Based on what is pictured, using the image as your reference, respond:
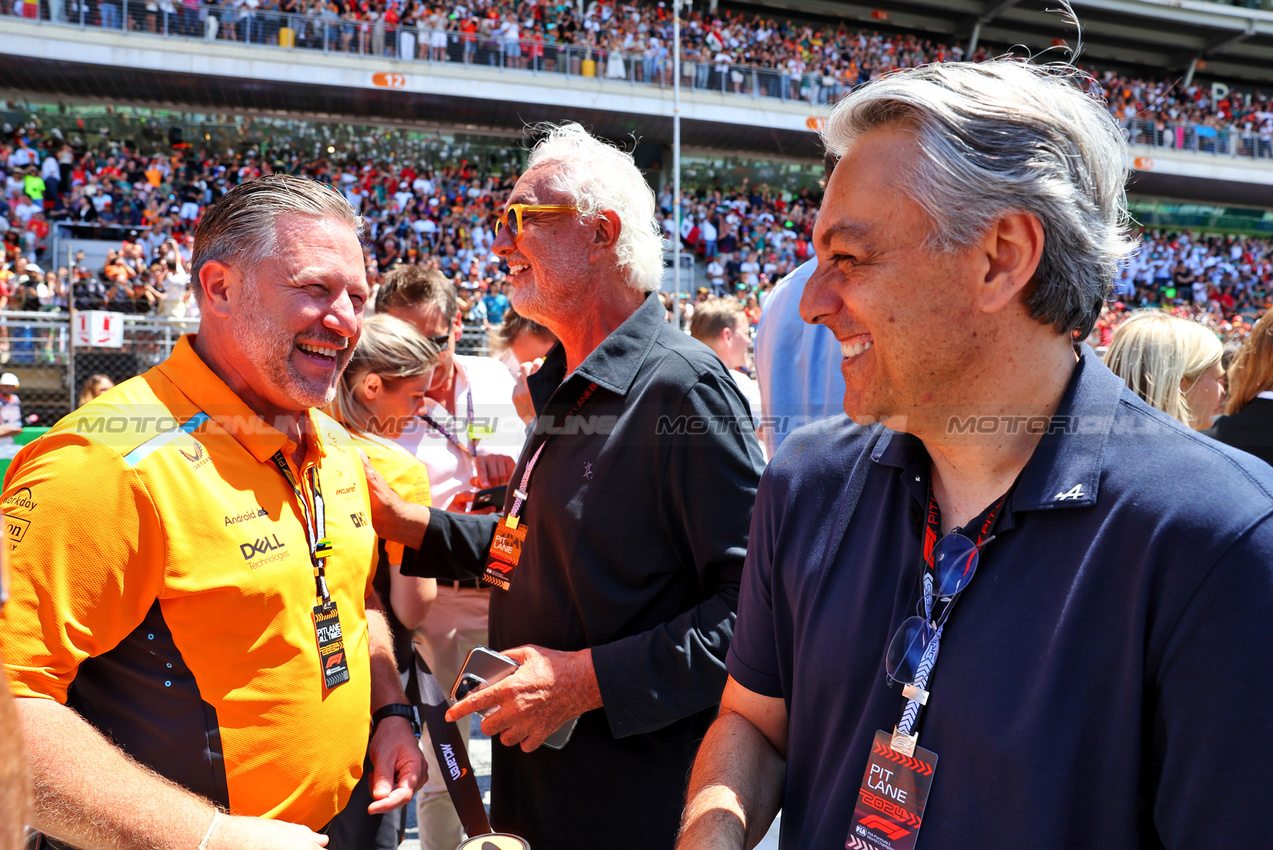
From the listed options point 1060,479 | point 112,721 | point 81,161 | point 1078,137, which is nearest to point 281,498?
point 112,721

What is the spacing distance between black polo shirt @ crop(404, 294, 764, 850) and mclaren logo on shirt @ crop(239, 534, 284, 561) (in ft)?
1.93

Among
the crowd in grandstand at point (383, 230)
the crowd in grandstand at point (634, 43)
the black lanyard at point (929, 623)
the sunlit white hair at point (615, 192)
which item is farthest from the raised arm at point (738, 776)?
the crowd in grandstand at point (634, 43)

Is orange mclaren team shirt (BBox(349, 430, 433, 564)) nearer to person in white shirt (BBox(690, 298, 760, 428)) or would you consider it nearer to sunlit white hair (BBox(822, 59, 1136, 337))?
sunlit white hair (BBox(822, 59, 1136, 337))

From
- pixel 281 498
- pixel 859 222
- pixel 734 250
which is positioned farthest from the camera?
pixel 734 250

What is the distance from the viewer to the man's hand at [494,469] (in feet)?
11.5

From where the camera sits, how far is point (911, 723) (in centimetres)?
111

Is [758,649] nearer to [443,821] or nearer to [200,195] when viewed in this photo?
[443,821]

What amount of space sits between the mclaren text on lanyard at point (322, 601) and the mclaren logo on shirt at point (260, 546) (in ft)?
0.32

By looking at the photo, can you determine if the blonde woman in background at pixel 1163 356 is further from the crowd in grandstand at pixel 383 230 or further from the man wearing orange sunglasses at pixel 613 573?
the crowd in grandstand at pixel 383 230

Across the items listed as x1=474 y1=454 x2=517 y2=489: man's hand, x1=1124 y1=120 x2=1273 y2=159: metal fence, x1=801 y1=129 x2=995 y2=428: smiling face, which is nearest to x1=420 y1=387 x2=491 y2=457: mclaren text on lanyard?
x1=474 y1=454 x2=517 y2=489: man's hand

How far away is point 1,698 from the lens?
58 centimetres

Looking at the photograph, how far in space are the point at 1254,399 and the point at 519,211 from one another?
9.03ft

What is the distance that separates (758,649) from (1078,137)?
93cm

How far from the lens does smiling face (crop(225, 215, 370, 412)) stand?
1772 millimetres
